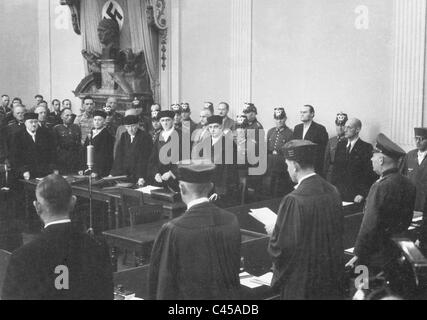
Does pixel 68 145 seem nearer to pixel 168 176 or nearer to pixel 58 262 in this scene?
pixel 168 176

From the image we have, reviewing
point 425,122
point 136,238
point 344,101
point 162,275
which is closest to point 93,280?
point 162,275

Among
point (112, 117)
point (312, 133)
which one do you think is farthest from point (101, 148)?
point (112, 117)

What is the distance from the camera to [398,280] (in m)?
4.24

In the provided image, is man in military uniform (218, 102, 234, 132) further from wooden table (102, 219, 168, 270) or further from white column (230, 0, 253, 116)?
wooden table (102, 219, 168, 270)

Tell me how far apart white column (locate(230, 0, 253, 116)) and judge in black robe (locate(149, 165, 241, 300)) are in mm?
8084

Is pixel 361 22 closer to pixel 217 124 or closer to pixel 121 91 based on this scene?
pixel 217 124

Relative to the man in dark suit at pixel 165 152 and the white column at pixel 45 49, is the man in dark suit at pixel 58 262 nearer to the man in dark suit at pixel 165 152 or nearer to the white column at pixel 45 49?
the man in dark suit at pixel 165 152

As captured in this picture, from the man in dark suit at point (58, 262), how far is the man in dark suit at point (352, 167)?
16.4ft

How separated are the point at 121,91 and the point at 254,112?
422 cm

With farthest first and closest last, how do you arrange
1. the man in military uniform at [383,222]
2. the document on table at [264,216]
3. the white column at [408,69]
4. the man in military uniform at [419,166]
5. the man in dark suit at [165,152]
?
the white column at [408,69] → the man in dark suit at [165,152] → the man in military uniform at [419,166] → the document on table at [264,216] → the man in military uniform at [383,222]

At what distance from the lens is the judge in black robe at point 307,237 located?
3877 mm

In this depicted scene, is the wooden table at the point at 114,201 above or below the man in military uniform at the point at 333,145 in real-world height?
below

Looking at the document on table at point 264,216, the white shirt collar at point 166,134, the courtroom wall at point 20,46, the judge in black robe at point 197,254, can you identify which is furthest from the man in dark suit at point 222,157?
the courtroom wall at point 20,46

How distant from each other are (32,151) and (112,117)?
3.22 m
